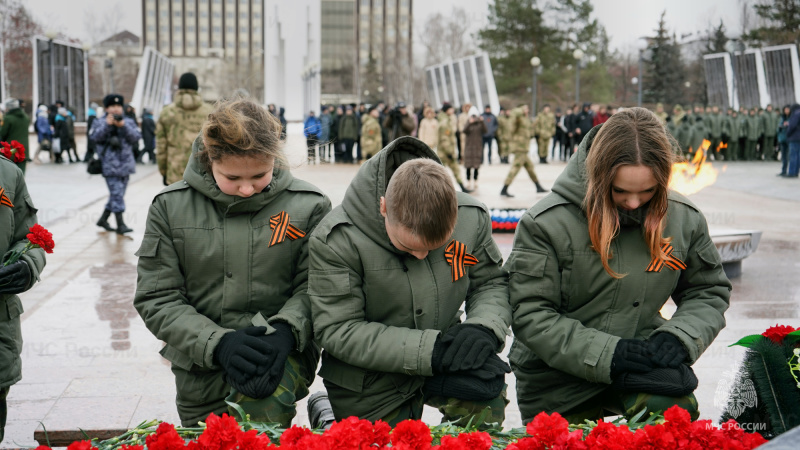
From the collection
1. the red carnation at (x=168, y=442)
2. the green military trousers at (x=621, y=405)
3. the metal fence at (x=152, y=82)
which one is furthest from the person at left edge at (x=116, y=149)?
the metal fence at (x=152, y=82)

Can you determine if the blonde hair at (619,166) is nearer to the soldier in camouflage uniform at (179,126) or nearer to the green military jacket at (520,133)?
the soldier in camouflage uniform at (179,126)

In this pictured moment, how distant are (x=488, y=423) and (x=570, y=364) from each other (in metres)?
0.45

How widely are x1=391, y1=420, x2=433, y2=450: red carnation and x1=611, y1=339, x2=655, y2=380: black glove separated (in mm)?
950

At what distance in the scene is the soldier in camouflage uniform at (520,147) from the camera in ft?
49.8

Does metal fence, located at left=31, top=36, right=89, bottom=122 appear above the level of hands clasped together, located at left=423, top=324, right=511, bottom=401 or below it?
above

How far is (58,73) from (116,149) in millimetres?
26578

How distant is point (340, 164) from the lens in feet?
82.8

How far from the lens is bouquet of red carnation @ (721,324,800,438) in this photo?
2285mm

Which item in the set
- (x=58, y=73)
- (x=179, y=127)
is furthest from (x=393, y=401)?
(x=58, y=73)

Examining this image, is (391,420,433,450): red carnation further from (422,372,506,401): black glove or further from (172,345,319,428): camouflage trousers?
(172,345,319,428): camouflage trousers

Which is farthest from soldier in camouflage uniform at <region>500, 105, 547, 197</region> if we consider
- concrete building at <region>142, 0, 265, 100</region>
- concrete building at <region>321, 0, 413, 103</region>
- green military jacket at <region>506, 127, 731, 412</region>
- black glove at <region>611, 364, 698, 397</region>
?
concrete building at <region>142, 0, 265, 100</region>

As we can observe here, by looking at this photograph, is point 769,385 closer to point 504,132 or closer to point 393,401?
point 393,401

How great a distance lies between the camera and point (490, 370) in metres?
2.69

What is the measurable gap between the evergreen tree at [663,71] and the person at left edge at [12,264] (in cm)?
4827
